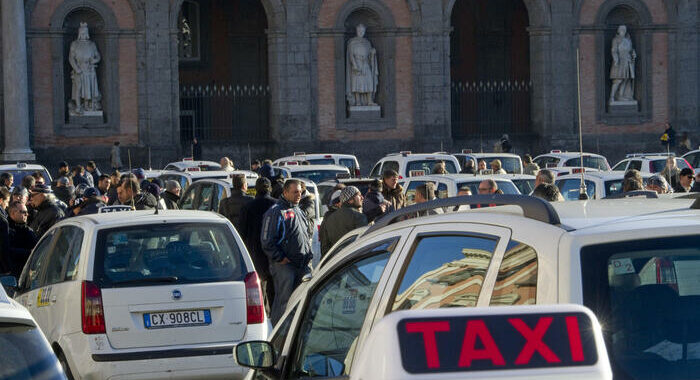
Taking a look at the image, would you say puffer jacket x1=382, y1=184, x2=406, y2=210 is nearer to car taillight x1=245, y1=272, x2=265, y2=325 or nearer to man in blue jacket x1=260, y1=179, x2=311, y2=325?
man in blue jacket x1=260, y1=179, x2=311, y2=325

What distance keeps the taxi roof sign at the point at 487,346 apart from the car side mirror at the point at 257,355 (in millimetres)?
2216

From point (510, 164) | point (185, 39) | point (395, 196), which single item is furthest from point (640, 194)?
point (185, 39)

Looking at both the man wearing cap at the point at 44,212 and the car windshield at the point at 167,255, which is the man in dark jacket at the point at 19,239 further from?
the car windshield at the point at 167,255

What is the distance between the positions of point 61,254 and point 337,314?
5.62 m

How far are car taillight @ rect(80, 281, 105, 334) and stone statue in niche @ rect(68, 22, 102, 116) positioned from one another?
85.9 feet

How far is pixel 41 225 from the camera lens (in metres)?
14.7

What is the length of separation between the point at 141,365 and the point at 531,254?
19.4 ft

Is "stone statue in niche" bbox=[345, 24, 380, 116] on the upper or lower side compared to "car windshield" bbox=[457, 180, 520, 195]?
upper

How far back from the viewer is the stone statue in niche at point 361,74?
37469 millimetres

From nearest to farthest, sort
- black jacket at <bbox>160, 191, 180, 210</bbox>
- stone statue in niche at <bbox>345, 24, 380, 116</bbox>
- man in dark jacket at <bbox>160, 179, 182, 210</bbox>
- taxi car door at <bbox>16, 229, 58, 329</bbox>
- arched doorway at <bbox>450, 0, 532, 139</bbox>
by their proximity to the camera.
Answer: taxi car door at <bbox>16, 229, 58, 329</bbox>, black jacket at <bbox>160, 191, 180, 210</bbox>, man in dark jacket at <bbox>160, 179, 182, 210</bbox>, stone statue in niche at <bbox>345, 24, 380, 116</bbox>, arched doorway at <bbox>450, 0, 532, 139</bbox>

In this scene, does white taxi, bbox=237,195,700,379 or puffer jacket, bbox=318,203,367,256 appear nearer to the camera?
white taxi, bbox=237,195,700,379

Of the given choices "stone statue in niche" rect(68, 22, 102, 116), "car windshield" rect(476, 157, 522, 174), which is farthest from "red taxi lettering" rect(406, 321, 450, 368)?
"stone statue in niche" rect(68, 22, 102, 116)

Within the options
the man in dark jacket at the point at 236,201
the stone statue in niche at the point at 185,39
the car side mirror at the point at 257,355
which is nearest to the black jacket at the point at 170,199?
the man in dark jacket at the point at 236,201

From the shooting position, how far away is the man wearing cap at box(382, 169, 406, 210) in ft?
51.1
